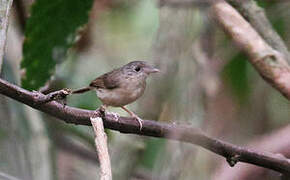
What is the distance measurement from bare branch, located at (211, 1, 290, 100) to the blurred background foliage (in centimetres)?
14

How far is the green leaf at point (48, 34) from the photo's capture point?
92.7 inches

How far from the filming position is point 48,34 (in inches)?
95.0

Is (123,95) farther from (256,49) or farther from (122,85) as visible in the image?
(256,49)

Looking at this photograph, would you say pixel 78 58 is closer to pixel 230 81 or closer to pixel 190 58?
pixel 230 81

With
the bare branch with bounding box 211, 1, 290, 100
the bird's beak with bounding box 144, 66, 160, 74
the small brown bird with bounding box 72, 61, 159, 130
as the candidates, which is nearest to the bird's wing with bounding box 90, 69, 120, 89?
the small brown bird with bounding box 72, 61, 159, 130

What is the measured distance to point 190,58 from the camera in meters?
2.58

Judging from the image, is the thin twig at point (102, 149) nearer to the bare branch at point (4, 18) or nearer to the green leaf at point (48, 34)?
the bare branch at point (4, 18)

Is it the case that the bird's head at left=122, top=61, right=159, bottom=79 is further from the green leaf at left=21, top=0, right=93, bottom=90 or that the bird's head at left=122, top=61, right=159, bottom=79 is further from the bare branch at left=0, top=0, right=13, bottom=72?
the bare branch at left=0, top=0, right=13, bottom=72

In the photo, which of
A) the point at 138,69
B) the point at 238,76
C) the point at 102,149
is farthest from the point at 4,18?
the point at 238,76

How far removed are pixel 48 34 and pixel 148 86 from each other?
0.81m

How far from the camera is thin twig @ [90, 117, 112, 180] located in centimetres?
138

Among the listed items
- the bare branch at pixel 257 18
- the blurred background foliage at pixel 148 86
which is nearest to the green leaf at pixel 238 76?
the blurred background foliage at pixel 148 86

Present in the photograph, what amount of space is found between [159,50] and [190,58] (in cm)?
17

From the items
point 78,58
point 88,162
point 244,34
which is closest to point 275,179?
point 244,34
